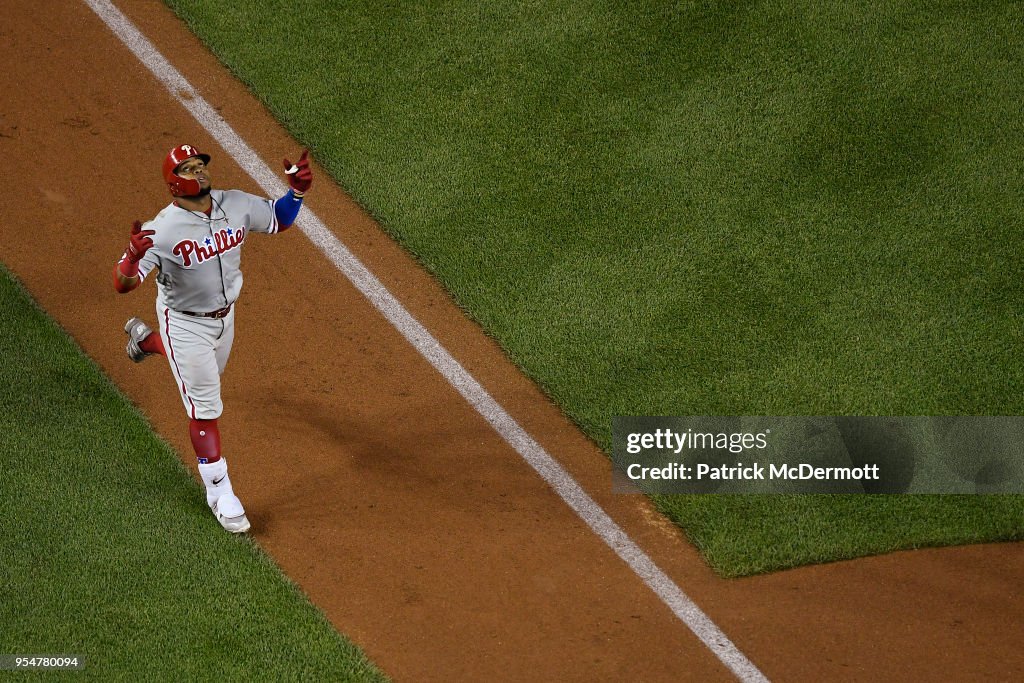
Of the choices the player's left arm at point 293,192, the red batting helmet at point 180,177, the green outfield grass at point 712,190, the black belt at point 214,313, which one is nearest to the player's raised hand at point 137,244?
the red batting helmet at point 180,177

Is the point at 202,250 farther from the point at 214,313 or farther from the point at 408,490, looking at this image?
the point at 408,490

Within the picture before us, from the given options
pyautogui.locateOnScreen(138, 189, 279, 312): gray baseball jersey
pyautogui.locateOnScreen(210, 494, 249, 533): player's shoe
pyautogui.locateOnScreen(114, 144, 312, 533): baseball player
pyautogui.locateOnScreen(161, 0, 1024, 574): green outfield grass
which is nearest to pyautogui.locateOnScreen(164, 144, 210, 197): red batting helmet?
pyautogui.locateOnScreen(114, 144, 312, 533): baseball player

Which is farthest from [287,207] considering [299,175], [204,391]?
[204,391]

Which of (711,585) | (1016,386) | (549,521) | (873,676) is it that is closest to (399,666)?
(549,521)

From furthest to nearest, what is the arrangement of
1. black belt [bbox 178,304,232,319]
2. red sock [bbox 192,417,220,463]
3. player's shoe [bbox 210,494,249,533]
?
player's shoe [bbox 210,494,249,533] → red sock [bbox 192,417,220,463] → black belt [bbox 178,304,232,319]

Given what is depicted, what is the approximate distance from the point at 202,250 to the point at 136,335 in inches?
39.0

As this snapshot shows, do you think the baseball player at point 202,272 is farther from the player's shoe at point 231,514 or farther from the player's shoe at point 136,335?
the player's shoe at point 136,335

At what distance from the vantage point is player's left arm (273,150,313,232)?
252 inches

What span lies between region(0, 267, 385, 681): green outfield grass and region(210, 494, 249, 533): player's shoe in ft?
0.20

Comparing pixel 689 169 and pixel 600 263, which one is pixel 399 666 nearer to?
pixel 600 263

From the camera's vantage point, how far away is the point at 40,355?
296 inches

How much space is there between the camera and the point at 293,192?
21.4ft

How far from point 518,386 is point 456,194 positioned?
1513 mm

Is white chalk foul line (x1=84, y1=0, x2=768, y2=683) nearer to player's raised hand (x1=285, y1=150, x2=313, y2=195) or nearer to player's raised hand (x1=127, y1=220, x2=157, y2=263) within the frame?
player's raised hand (x1=285, y1=150, x2=313, y2=195)
